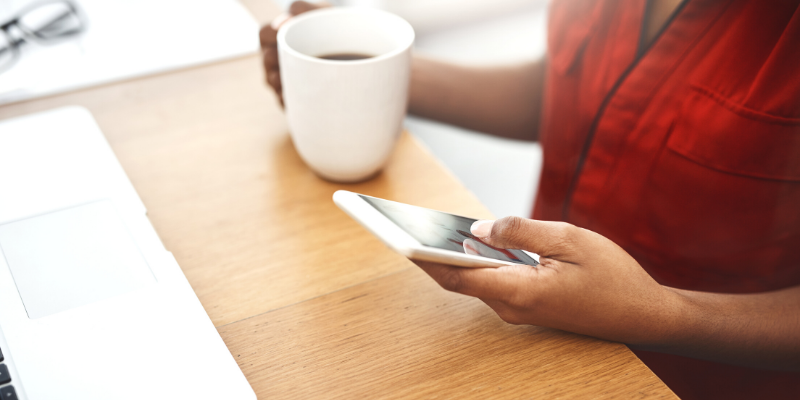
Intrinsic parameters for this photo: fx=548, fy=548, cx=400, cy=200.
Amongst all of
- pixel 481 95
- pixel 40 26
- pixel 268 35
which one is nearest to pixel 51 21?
pixel 40 26

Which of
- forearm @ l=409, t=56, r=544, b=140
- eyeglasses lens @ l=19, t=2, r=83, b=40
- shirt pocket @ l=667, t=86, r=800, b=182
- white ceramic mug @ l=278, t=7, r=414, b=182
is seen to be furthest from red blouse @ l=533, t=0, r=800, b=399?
eyeglasses lens @ l=19, t=2, r=83, b=40

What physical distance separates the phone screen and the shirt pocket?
0.22 metres

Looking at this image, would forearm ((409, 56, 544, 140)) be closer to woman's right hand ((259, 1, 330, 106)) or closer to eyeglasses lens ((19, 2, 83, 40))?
woman's right hand ((259, 1, 330, 106))

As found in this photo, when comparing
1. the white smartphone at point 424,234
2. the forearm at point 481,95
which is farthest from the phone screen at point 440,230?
the forearm at point 481,95

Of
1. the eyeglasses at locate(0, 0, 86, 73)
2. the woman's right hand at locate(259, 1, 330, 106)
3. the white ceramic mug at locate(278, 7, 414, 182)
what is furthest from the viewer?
the eyeglasses at locate(0, 0, 86, 73)

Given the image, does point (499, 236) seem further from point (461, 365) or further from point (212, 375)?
point (212, 375)

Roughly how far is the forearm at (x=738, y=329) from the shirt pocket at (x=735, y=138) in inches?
4.3

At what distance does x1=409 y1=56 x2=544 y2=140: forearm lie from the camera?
732 mm

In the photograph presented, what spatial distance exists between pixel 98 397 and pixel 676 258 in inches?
20.2

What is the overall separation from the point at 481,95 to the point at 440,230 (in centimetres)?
46

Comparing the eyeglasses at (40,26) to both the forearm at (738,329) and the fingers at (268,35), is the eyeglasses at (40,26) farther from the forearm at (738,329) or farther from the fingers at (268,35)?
the forearm at (738,329)

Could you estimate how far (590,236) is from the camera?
372 millimetres

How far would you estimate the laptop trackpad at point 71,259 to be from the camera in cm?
36

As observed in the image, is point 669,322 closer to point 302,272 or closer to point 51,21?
point 302,272
